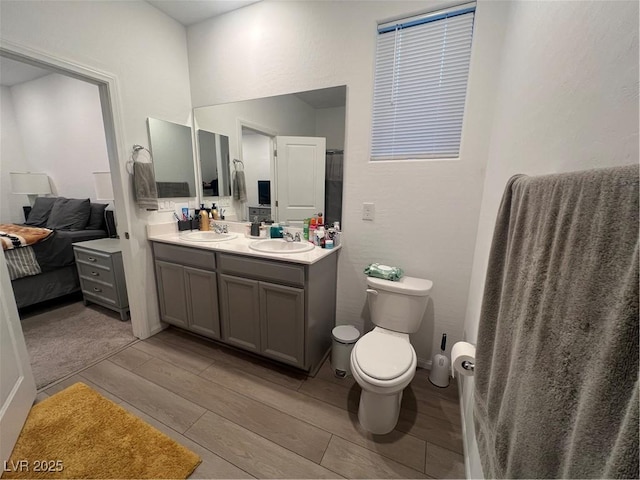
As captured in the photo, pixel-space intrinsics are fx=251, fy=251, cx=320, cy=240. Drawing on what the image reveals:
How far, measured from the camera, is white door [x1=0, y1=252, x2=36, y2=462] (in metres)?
1.22

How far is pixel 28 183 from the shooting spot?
11.7ft

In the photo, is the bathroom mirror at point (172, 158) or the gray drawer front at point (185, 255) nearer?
the gray drawer front at point (185, 255)

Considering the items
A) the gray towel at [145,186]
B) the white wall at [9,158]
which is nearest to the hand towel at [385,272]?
the gray towel at [145,186]

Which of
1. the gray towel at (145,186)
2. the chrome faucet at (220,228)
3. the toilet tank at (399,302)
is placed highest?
the gray towel at (145,186)

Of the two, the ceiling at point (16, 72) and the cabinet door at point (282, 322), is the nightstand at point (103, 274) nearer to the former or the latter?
the cabinet door at point (282, 322)

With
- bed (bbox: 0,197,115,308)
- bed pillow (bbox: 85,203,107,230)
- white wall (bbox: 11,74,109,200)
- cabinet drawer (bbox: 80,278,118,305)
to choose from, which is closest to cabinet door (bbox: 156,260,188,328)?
cabinet drawer (bbox: 80,278,118,305)

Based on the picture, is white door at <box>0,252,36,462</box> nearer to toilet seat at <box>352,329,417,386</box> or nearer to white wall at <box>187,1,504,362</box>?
toilet seat at <box>352,329,417,386</box>

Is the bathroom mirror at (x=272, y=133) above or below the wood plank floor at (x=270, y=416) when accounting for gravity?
above

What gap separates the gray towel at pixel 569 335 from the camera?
0.30 metres

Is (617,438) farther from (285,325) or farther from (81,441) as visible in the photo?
(81,441)

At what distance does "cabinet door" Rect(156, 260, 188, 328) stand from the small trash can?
128 cm

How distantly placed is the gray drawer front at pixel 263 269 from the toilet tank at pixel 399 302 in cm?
51

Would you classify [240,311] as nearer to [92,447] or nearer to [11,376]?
[92,447]

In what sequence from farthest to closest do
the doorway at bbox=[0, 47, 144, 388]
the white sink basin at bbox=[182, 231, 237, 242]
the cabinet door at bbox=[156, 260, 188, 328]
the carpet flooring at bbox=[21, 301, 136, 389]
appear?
the white sink basin at bbox=[182, 231, 237, 242] → the cabinet door at bbox=[156, 260, 188, 328] → the carpet flooring at bbox=[21, 301, 136, 389] → the doorway at bbox=[0, 47, 144, 388]
